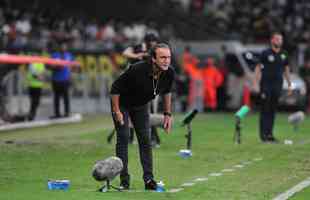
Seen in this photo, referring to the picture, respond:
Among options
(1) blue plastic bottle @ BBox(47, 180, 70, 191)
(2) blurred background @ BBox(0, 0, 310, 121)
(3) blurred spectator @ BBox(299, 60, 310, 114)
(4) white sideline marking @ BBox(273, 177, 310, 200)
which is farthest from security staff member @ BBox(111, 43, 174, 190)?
(3) blurred spectator @ BBox(299, 60, 310, 114)

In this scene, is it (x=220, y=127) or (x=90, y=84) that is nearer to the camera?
(x=220, y=127)

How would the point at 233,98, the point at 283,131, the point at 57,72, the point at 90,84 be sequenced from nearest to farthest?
the point at 283,131 < the point at 57,72 < the point at 90,84 < the point at 233,98

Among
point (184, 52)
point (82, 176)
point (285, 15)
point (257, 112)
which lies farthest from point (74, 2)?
point (82, 176)

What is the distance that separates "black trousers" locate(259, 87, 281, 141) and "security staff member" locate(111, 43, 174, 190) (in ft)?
24.3

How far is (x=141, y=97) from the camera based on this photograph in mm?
12242

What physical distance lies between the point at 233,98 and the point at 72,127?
9374mm

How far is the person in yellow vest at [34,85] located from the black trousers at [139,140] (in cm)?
1399

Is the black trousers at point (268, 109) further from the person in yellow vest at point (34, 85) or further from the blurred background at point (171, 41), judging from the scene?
the person in yellow vest at point (34, 85)

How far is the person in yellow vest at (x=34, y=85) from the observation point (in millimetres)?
26219

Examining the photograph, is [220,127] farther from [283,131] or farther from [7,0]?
[7,0]

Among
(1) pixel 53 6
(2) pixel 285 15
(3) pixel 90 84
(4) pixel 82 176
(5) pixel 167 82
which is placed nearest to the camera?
(5) pixel 167 82

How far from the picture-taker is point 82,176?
13.8m

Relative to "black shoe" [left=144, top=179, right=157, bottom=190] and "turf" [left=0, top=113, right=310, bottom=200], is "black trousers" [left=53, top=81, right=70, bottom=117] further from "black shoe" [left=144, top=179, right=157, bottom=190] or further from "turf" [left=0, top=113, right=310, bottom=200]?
"black shoe" [left=144, top=179, right=157, bottom=190]

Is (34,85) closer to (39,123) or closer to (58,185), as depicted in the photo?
(39,123)
